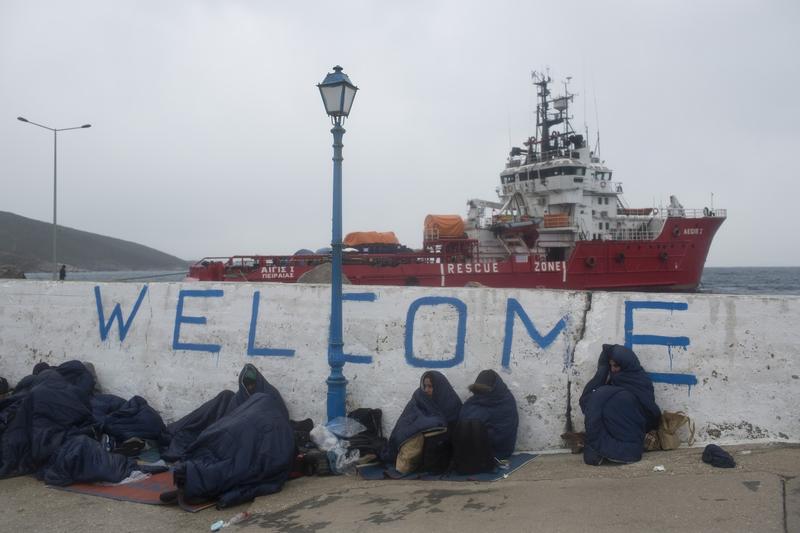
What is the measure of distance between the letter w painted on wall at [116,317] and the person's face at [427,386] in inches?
126

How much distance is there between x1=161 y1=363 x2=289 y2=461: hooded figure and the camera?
5211mm

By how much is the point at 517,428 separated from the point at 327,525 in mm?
1849

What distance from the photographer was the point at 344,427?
500 cm

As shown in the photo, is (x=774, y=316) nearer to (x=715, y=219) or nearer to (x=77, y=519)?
(x=77, y=519)

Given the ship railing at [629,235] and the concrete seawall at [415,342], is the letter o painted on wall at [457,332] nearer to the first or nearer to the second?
the concrete seawall at [415,342]

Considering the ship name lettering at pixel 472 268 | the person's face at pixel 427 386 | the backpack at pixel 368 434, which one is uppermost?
the ship name lettering at pixel 472 268

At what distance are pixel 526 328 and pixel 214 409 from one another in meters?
2.82

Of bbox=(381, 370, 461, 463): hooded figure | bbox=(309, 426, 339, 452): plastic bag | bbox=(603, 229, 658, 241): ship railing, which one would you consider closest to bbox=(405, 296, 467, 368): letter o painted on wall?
bbox=(381, 370, 461, 463): hooded figure

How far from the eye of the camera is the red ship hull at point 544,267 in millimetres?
20453

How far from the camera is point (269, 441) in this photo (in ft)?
14.4

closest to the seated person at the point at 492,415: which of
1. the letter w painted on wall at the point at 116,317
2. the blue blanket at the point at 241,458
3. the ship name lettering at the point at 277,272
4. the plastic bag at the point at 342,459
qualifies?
the plastic bag at the point at 342,459

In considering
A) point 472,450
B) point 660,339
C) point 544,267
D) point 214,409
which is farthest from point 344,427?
point 544,267

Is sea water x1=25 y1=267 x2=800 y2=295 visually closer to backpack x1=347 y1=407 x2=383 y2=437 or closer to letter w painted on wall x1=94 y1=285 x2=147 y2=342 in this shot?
letter w painted on wall x1=94 y1=285 x2=147 y2=342

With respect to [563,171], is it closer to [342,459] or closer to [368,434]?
[368,434]
